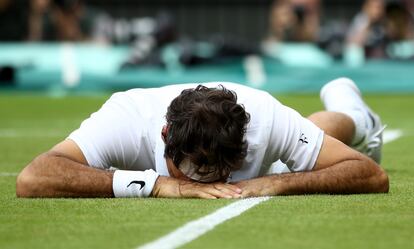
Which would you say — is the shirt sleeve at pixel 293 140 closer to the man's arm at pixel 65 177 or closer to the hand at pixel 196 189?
the hand at pixel 196 189

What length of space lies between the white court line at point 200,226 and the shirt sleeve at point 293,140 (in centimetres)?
24

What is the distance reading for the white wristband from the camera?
615 centimetres

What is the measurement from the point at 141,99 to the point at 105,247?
5.59 ft

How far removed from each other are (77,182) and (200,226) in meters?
1.03

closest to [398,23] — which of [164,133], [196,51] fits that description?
[196,51]

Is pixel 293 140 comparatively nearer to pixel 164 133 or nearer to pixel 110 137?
pixel 164 133

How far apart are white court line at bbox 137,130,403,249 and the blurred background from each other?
1324 cm

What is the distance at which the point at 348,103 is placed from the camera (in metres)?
7.97

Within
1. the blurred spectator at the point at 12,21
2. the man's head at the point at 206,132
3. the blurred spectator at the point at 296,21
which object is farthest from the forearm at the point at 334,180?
the blurred spectator at the point at 12,21

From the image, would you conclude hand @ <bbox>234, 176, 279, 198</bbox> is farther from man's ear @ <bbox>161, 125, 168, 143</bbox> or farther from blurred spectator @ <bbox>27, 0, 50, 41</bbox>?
blurred spectator @ <bbox>27, 0, 50, 41</bbox>

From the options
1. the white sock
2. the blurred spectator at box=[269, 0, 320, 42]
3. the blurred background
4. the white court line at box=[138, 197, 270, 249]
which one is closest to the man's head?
the white court line at box=[138, 197, 270, 249]

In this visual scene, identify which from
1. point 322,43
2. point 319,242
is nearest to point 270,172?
point 319,242

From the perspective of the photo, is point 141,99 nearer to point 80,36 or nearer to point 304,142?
point 304,142

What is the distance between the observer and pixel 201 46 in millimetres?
20438
